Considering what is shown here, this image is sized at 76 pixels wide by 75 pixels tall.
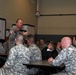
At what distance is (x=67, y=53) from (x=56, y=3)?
26.1 feet

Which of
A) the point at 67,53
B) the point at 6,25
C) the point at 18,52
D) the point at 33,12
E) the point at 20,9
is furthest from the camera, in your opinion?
the point at 33,12

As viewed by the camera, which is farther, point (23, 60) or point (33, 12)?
point (33, 12)

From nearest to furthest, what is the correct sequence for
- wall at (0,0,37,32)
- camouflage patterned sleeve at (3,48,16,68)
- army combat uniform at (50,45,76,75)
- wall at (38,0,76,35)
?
army combat uniform at (50,45,76,75) < camouflage patterned sleeve at (3,48,16,68) < wall at (0,0,37,32) < wall at (38,0,76,35)

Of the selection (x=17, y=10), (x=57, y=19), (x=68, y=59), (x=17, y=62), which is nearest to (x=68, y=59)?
(x=68, y=59)

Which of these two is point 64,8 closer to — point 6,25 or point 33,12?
point 33,12

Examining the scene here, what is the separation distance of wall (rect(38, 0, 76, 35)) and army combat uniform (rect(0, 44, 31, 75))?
701 centimetres

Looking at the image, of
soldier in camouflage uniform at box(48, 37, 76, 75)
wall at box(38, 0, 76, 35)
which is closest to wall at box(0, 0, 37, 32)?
wall at box(38, 0, 76, 35)

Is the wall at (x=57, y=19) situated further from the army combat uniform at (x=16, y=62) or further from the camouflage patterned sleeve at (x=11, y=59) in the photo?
the camouflage patterned sleeve at (x=11, y=59)

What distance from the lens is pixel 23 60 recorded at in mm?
4324

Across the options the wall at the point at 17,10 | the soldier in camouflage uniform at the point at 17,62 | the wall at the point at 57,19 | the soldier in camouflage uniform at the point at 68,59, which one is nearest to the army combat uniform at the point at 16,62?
the soldier in camouflage uniform at the point at 17,62

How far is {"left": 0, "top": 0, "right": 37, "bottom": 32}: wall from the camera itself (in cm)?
858

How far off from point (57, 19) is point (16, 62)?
7.46 meters

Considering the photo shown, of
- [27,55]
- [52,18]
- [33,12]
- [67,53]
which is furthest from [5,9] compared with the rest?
[67,53]

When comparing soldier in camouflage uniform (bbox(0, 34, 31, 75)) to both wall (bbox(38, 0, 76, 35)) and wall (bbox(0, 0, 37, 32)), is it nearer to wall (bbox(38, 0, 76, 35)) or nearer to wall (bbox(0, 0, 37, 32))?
wall (bbox(0, 0, 37, 32))
